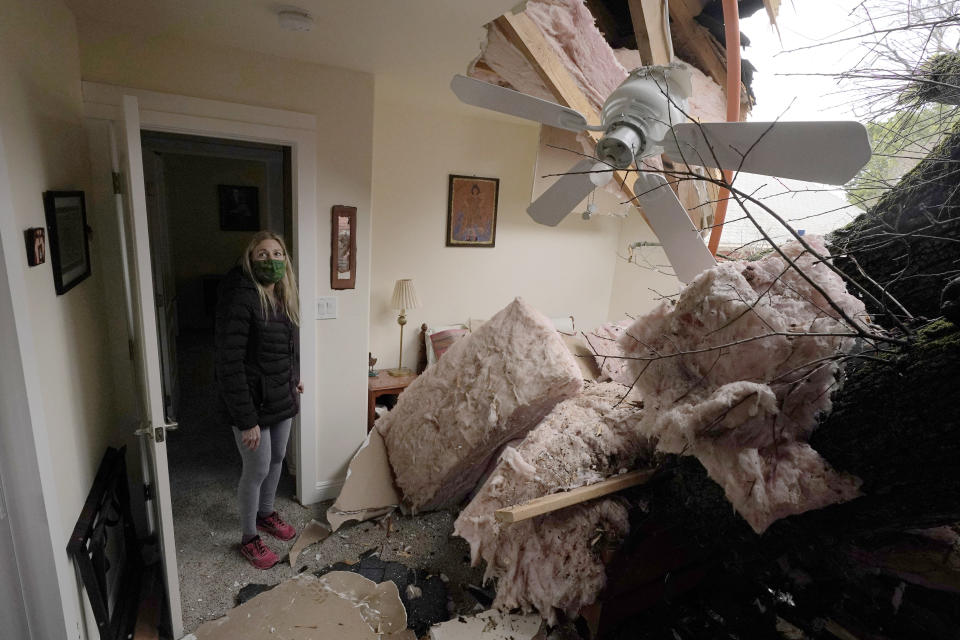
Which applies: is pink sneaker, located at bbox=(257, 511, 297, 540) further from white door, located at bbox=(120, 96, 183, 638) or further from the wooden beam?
the wooden beam

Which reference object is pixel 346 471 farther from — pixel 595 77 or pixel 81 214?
pixel 595 77

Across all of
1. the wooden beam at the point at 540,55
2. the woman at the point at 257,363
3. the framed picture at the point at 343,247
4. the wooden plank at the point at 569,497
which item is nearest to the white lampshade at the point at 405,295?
the framed picture at the point at 343,247

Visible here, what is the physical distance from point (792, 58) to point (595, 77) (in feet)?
3.82

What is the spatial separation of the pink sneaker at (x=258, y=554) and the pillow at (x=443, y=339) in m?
1.60

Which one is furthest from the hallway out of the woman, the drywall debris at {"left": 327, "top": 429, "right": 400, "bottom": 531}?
the drywall debris at {"left": 327, "top": 429, "right": 400, "bottom": 531}

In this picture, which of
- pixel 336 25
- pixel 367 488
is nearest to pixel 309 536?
pixel 367 488

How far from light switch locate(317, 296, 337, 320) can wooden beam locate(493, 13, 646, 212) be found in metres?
1.60

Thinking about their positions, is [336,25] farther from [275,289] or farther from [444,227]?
[444,227]

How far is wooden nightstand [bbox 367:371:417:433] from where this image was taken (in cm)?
309

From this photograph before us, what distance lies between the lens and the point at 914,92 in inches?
40.0

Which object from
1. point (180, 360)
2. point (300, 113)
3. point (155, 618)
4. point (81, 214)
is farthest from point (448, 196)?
point (180, 360)

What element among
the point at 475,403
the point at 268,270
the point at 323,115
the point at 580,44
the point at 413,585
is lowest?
the point at 413,585

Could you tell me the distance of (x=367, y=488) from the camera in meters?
2.70

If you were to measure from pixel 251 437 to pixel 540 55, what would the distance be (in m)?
2.09
